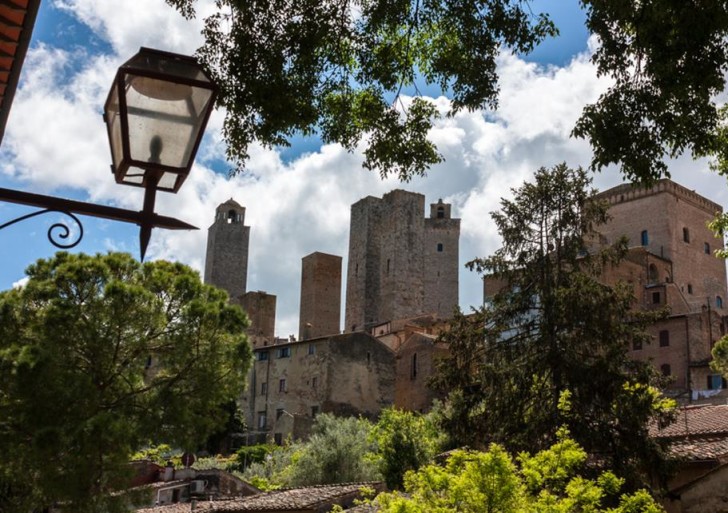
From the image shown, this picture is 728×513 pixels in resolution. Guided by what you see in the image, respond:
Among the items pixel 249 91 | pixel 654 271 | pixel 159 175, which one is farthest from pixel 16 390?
pixel 654 271

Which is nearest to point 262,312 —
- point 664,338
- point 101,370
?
point 664,338

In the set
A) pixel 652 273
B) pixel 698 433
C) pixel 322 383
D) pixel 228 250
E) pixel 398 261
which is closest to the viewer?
pixel 698 433

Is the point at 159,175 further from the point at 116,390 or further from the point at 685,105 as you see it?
the point at 116,390

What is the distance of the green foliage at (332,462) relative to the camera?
33.1 metres

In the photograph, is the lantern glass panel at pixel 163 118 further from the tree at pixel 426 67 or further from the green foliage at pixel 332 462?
the green foliage at pixel 332 462

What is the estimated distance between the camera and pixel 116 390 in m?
20.3

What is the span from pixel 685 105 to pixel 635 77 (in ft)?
2.31

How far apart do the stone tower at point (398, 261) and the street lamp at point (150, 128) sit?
62375 mm

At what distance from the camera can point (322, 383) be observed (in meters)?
47.9

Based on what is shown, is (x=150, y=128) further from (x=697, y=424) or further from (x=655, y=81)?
(x=697, y=424)

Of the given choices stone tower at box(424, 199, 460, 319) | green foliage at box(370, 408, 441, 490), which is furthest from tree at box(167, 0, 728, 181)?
stone tower at box(424, 199, 460, 319)

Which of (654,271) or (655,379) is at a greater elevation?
(654,271)

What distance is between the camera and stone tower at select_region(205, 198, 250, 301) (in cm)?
8444

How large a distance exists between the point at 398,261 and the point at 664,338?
28.9m
